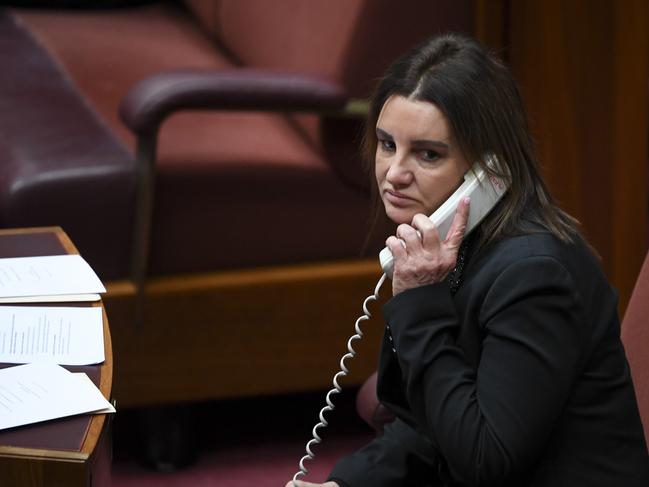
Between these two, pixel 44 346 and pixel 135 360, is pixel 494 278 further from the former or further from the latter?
pixel 135 360

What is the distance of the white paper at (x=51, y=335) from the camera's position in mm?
1352

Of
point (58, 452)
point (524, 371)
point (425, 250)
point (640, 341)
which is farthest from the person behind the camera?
point (640, 341)

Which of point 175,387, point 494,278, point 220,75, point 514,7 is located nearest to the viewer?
point 494,278

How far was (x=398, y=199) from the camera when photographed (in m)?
1.36

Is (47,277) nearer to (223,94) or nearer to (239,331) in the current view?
(223,94)

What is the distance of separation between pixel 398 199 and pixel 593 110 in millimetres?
1296

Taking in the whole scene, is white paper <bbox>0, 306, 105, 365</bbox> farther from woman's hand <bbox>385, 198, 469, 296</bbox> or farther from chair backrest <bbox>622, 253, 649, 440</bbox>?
chair backrest <bbox>622, 253, 649, 440</bbox>

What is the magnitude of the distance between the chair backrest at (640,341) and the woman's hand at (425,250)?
0.99 feet

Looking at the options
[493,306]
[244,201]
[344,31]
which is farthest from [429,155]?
[344,31]

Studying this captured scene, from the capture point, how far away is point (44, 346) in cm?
138

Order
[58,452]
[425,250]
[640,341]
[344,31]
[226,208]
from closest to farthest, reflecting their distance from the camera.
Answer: [58,452], [425,250], [640,341], [226,208], [344,31]

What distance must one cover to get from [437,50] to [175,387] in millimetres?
1196

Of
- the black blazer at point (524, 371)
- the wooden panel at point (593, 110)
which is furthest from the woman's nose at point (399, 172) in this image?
the wooden panel at point (593, 110)

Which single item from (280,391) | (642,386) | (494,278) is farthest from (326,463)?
(494,278)
